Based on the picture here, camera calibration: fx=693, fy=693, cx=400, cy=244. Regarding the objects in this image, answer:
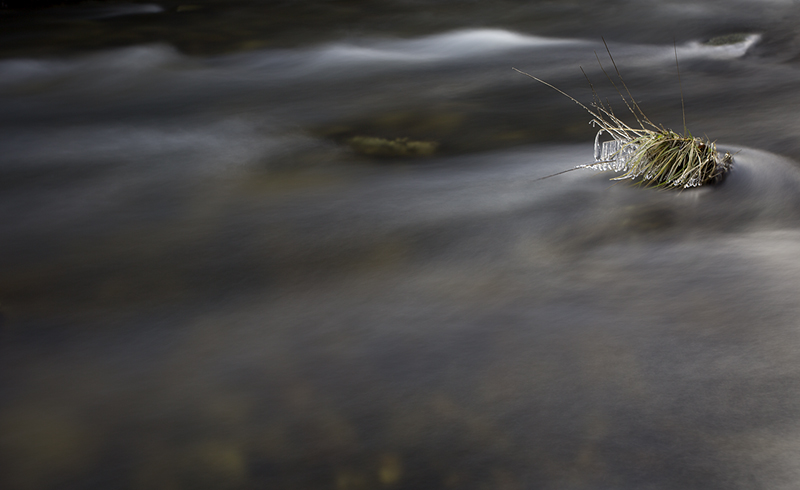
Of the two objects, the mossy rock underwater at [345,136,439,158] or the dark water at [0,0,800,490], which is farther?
the mossy rock underwater at [345,136,439,158]

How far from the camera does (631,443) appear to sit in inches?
74.3

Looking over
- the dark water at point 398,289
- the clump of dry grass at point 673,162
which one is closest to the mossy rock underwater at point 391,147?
the dark water at point 398,289

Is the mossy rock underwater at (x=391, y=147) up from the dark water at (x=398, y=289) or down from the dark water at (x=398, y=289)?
up

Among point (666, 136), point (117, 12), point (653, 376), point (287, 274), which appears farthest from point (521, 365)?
point (117, 12)

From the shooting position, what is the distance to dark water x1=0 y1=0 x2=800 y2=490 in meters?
1.94

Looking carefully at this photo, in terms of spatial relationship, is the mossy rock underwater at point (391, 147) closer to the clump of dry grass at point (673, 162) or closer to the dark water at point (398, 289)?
the dark water at point (398, 289)

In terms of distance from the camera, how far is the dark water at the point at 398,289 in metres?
1.94

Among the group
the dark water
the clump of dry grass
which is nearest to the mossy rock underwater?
the dark water

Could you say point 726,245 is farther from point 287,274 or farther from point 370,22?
point 370,22

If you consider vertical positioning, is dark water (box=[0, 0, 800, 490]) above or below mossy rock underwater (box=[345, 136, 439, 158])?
below

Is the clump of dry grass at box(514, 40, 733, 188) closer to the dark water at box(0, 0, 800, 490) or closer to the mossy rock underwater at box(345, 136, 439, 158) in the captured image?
the dark water at box(0, 0, 800, 490)

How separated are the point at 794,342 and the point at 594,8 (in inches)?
244

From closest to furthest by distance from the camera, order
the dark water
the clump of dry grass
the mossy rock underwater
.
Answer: the dark water → the clump of dry grass → the mossy rock underwater

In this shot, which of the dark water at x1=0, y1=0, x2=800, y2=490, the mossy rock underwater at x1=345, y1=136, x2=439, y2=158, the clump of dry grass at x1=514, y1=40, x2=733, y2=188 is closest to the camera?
the dark water at x1=0, y1=0, x2=800, y2=490
